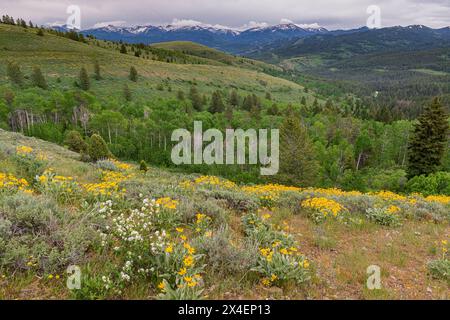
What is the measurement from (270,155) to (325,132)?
20.8 meters

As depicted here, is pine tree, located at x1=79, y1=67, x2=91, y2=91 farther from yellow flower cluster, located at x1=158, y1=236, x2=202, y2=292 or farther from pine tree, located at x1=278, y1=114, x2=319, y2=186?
yellow flower cluster, located at x1=158, y1=236, x2=202, y2=292

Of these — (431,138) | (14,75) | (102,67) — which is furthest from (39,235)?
(102,67)

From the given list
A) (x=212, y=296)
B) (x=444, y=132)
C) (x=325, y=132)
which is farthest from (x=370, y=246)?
(x=325, y=132)

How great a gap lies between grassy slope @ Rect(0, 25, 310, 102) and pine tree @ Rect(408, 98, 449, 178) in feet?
191

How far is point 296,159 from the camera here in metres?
37.4

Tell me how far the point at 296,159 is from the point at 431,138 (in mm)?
15696

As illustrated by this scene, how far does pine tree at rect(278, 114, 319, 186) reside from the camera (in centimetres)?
3744

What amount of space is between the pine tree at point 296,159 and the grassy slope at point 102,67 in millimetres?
45975

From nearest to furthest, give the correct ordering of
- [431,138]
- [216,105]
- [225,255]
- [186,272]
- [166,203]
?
[186,272] < [225,255] < [166,203] < [431,138] < [216,105]

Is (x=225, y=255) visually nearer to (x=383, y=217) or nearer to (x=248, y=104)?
(x=383, y=217)

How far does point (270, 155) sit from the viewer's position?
1880 inches

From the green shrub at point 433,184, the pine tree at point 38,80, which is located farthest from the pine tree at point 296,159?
the pine tree at point 38,80

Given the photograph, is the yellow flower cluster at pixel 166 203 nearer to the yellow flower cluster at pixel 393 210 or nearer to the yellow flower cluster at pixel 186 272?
the yellow flower cluster at pixel 186 272
